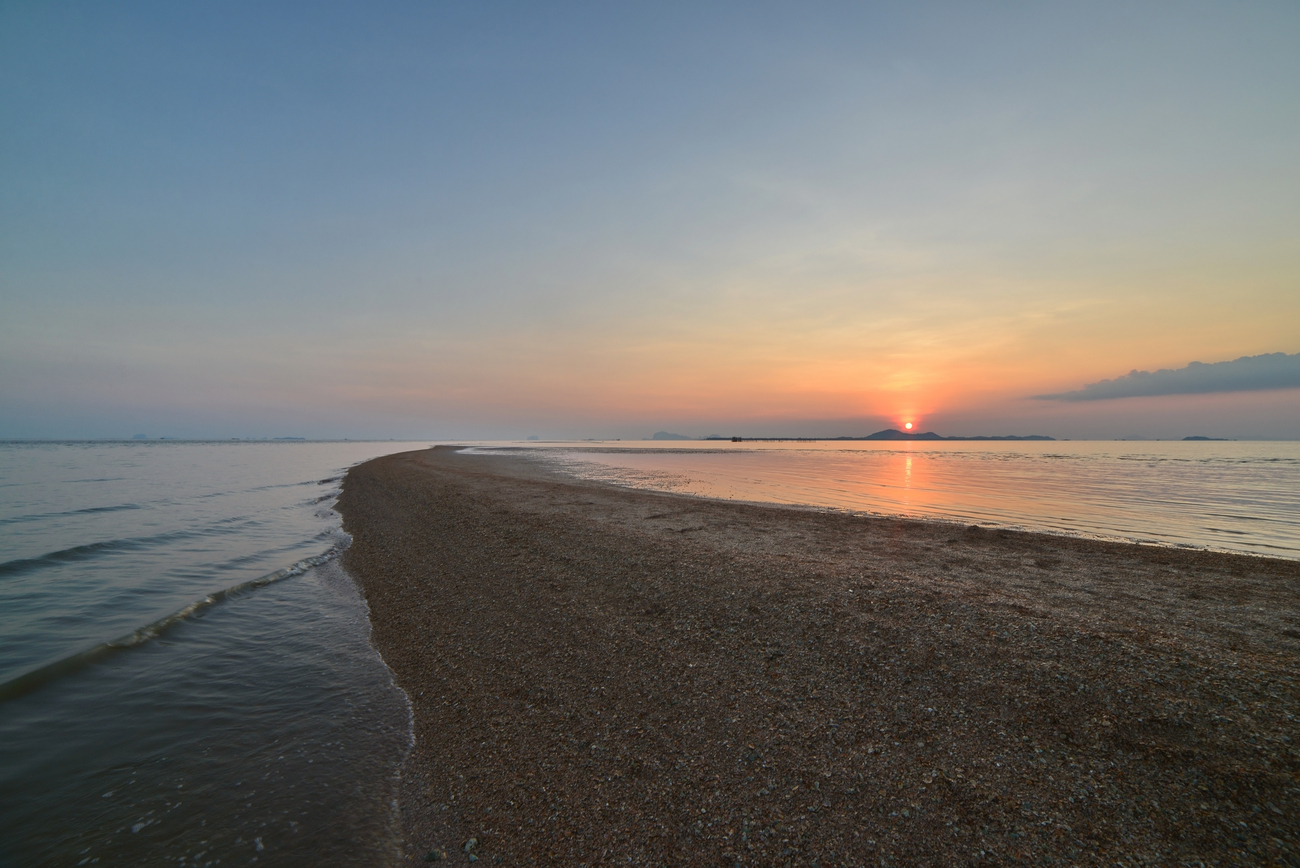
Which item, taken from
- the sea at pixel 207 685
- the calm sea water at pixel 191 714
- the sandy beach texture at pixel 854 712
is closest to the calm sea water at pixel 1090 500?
the sea at pixel 207 685

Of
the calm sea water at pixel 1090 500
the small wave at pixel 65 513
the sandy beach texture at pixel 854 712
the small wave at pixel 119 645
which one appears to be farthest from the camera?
the small wave at pixel 65 513

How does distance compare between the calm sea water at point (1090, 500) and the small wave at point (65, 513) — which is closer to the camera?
the calm sea water at point (1090, 500)

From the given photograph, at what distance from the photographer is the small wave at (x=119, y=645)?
8.34 meters

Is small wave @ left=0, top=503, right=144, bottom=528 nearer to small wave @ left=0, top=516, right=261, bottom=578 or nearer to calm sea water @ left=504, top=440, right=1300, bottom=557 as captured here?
small wave @ left=0, top=516, right=261, bottom=578

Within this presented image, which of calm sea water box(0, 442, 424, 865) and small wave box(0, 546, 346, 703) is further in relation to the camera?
small wave box(0, 546, 346, 703)

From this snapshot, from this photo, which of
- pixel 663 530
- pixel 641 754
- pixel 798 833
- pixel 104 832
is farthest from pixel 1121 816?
pixel 663 530

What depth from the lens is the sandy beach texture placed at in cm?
455

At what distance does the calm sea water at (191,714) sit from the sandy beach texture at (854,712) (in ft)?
2.74

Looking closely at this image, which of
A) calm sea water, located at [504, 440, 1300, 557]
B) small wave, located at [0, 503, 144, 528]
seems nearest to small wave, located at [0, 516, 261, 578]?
small wave, located at [0, 503, 144, 528]

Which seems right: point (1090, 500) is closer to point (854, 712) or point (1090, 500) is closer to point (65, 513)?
point (854, 712)

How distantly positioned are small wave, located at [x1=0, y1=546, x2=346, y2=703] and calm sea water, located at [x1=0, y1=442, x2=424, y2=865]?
0.04m

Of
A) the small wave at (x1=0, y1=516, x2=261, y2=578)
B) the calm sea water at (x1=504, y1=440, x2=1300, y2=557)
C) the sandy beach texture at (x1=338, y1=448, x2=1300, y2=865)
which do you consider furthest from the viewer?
the calm sea water at (x1=504, y1=440, x2=1300, y2=557)

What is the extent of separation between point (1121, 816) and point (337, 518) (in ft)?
96.7

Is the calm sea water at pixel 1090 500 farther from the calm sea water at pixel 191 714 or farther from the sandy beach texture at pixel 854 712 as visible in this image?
the calm sea water at pixel 191 714
